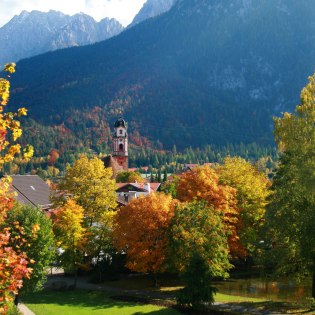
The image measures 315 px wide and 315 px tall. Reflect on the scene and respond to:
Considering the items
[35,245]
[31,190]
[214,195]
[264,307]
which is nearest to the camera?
[264,307]

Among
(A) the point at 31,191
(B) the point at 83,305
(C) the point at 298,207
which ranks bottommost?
(B) the point at 83,305

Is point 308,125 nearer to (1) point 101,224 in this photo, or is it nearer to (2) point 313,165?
(2) point 313,165

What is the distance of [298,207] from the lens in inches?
1091

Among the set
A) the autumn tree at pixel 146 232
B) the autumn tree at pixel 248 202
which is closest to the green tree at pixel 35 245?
the autumn tree at pixel 146 232

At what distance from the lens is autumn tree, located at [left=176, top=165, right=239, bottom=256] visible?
4375 cm

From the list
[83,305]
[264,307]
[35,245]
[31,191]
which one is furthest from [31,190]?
[264,307]

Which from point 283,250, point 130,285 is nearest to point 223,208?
point 130,285

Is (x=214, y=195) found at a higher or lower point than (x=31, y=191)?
lower

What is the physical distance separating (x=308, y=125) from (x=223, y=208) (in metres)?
14.9

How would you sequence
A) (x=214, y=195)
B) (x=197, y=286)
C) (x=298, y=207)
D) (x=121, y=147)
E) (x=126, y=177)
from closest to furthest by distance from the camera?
(x=298, y=207) < (x=197, y=286) < (x=214, y=195) < (x=126, y=177) < (x=121, y=147)

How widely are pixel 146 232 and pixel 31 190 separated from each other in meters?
35.9

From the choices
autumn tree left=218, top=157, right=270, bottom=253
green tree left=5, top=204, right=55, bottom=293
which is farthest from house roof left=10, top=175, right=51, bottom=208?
green tree left=5, top=204, right=55, bottom=293

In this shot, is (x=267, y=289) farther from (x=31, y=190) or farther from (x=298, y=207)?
(x=31, y=190)

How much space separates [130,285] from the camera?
4247 cm
